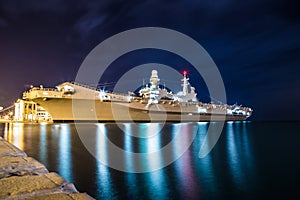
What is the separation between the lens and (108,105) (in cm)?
5153

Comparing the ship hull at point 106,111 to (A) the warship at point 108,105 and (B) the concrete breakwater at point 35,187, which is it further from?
(B) the concrete breakwater at point 35,187

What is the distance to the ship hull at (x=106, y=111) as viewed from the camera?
153 feet

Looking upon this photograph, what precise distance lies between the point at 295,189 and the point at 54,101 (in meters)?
44.8

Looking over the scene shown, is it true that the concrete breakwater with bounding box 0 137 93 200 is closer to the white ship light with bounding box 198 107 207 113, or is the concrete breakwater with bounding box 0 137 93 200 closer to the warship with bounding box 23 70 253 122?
the warship with bounding box 23 70 253 122

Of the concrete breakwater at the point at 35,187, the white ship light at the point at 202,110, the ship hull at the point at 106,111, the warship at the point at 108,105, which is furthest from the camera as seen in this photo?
the white ship light at the point at 202,110

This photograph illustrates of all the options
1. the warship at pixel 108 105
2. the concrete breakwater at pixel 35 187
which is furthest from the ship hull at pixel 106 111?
the concrete breakwater at pixel 35 187

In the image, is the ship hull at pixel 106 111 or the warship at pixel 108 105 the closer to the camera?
the warship at pixel 108 105

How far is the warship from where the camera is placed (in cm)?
4500

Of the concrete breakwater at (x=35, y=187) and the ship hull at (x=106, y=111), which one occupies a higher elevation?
the ship hull at (x=106, y=111)

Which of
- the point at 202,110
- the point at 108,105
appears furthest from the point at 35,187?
the point at 202,110

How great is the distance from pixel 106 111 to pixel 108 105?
266cm

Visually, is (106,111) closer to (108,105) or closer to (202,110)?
(108,105)

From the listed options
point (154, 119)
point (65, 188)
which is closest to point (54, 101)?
point (154, 119)

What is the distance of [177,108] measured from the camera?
70.4 metres
